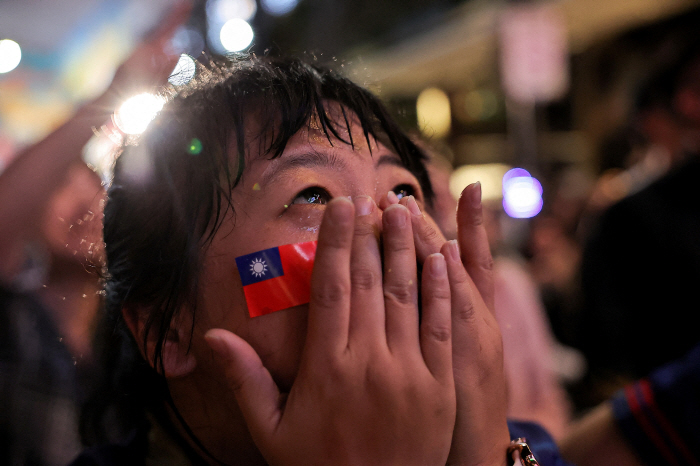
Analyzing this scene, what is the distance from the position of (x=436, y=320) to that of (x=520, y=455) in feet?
1.46

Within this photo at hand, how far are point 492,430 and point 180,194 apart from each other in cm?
94

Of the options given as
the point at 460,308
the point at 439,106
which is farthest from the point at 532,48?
the point at 460,308

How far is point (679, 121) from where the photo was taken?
2.69 metres

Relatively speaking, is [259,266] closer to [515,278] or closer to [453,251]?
[453,251]

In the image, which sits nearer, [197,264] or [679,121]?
[197,264]

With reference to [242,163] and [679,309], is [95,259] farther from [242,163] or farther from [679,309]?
[679,309]

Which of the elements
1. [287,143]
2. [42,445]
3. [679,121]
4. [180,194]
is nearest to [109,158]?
[180,194]

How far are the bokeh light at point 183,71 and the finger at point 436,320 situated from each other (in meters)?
0.94

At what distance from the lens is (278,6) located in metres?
5.28

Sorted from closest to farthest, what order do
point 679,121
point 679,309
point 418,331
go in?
point 418,331 → point 679,309 → point 679,121

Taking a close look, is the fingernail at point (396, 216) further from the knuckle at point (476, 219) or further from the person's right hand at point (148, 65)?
the person's right hand at point (148, 65)

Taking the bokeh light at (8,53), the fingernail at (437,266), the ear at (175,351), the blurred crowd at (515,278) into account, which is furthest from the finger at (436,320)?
the bokeh light at (8,53)

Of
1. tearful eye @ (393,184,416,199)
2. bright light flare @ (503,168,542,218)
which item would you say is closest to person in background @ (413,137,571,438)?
tearful eye @ (393,184,416,199)

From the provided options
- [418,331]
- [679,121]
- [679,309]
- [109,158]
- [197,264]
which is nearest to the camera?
[418,331]
